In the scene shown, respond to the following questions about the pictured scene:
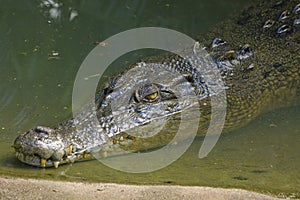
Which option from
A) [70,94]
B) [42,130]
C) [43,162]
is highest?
[70,94]

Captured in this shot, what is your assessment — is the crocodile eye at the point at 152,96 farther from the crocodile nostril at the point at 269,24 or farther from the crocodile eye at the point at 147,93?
the crocodile nostril at the point at 269,24

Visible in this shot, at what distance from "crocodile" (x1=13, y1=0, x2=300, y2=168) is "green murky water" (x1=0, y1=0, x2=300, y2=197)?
194 millimetres

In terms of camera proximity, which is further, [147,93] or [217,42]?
[217,42]

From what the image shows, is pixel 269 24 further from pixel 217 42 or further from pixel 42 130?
pixel 42 130

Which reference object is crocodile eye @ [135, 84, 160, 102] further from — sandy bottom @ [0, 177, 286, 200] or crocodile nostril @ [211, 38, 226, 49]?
sandy bottom @ [0, 177, 286, 200]

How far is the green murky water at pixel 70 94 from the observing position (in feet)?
12.7

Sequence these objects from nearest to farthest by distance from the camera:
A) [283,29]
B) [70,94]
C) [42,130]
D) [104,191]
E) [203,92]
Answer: [104,191] → [42,130] → [203,92] → [70,94] → [283,29]

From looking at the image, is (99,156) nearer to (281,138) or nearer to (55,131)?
(55,131)

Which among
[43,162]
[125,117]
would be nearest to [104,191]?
[43,162]

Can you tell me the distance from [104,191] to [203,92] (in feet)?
7.95

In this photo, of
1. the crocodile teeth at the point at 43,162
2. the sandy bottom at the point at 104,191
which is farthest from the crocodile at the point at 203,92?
the sandy bottom at the point at 104,191

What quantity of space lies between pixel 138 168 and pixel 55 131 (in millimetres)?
898

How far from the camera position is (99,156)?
4531 millimetres

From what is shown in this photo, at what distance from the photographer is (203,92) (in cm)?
545
